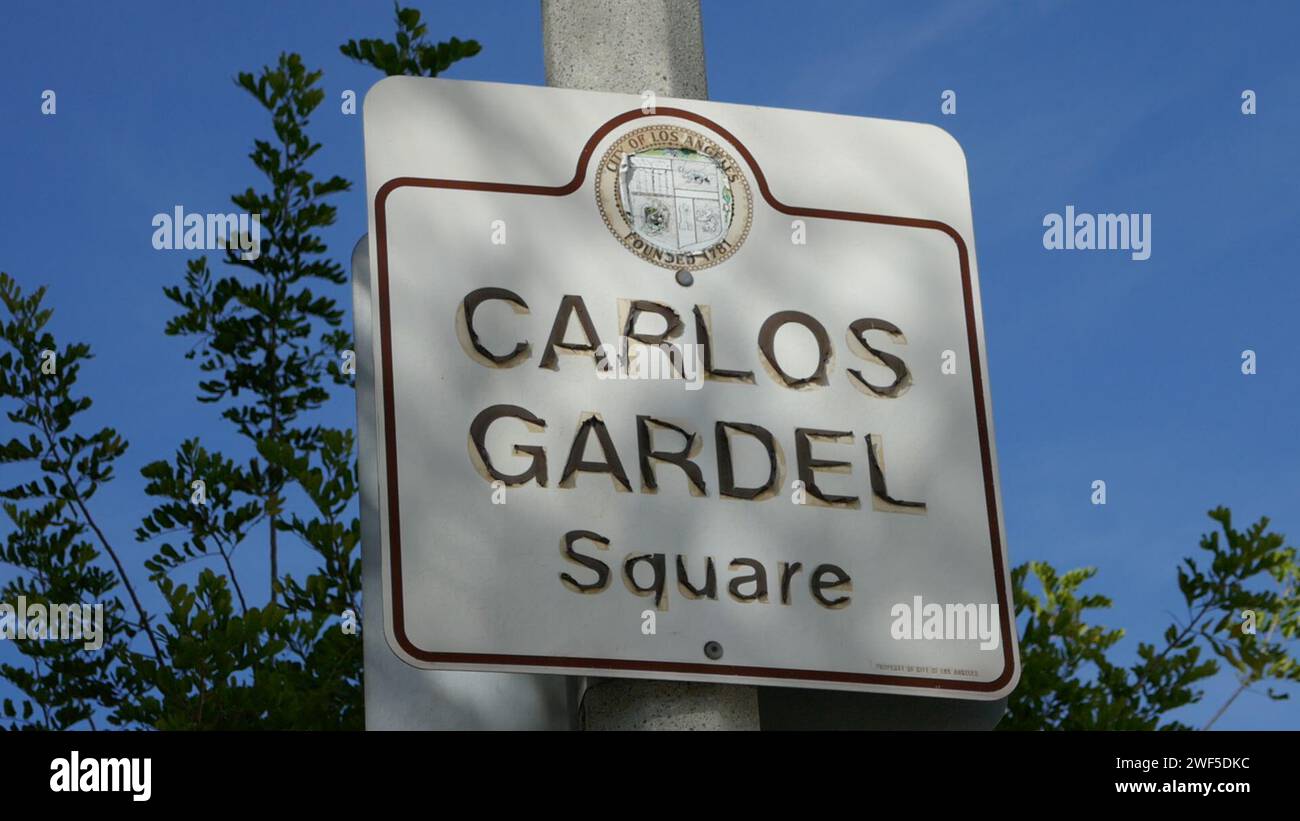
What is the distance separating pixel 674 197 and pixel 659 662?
2.53 ft

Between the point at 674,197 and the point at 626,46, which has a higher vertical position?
the point at 626,46

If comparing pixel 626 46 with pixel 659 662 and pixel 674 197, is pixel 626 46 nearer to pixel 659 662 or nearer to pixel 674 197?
pixel 674 197

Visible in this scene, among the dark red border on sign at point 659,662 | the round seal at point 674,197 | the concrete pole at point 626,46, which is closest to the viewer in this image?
the dark red border on sign at point 659,662

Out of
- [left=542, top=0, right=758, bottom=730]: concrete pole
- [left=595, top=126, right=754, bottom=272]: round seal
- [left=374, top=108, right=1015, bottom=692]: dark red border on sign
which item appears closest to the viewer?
[left=374, top=108, right=1015, bottom=692]: dark red border on sign

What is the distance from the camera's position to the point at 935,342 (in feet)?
8.79

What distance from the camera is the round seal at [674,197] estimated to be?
2576 millimetres

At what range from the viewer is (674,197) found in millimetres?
2611

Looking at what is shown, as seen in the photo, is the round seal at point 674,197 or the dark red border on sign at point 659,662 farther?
the round seal at point 674,197

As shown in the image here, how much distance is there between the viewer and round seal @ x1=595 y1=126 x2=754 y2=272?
2.58 meters

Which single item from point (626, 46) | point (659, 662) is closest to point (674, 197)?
point (626, 46)

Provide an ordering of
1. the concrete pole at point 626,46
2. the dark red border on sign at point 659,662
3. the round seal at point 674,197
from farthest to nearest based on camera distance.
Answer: the concrete pole at point 626,46
the round seal at point 674,197
the dark red border on sign at point 659,662

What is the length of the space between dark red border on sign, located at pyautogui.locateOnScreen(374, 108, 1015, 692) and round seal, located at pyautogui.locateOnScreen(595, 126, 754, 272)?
0.04m

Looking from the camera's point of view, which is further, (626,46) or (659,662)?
(626,46)

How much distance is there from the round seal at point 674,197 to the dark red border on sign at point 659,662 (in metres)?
0.04
